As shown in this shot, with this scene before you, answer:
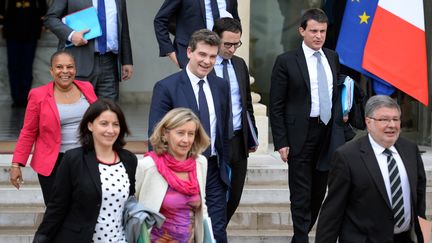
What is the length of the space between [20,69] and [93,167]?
8.85m

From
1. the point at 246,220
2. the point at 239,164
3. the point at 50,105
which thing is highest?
the point at 50,105

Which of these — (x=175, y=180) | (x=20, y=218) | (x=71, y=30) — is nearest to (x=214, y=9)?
(x=71, y=30)

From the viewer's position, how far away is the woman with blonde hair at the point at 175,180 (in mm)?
6430

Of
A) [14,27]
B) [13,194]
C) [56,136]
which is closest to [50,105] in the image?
[56,136]

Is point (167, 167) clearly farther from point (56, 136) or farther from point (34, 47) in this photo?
A: point (34, 47)

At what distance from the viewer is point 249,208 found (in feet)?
31.3

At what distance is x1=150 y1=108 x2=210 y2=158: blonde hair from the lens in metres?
6.49

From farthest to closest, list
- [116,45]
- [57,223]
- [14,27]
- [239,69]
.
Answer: [14,27], [116,45], [239,69], [57,223]

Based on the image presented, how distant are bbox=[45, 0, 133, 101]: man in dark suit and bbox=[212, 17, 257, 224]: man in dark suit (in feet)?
4.32

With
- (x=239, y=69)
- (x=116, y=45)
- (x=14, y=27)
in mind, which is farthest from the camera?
(x=14, y=27)

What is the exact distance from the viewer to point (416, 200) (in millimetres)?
6398

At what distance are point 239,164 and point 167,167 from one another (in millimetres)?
1782

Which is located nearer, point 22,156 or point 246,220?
point 22,156

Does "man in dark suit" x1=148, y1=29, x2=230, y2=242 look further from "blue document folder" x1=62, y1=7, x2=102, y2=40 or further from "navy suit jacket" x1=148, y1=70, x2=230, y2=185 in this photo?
"blue document folder" x1=62, y1=7, x2=102, y2=40
